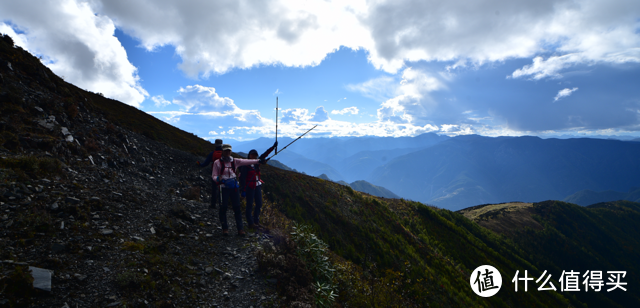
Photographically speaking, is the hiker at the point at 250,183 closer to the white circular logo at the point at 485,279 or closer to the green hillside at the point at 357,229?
the green hillside at the point at 357,229

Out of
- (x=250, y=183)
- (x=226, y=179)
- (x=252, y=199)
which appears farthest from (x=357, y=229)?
(x=226, y=179)

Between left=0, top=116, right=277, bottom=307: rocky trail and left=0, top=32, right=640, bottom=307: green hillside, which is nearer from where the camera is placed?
left=0, top=116, right=277, bottom=307: rocky trail

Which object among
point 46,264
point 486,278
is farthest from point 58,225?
point 486,278

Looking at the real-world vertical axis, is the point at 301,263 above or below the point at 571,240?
above

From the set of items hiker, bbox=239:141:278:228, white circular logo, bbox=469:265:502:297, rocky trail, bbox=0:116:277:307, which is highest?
hiker, bbox=239:141:278:228

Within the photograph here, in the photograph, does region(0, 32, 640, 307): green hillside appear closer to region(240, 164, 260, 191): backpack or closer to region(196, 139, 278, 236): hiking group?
region(196, 139, 278, 236): hiking group

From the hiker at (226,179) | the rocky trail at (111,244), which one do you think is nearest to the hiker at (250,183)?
the hiker at (226,179)

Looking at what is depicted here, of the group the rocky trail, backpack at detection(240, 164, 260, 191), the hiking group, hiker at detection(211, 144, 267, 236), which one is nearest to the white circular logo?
the rocky trail

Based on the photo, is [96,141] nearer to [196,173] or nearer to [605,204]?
[196,173]

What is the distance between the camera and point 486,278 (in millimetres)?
19312

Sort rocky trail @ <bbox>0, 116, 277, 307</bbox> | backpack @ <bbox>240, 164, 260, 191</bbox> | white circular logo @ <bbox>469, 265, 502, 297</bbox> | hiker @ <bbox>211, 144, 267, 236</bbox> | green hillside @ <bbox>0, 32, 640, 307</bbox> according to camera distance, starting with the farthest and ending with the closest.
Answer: white circular logo @ <bbox>469, 265, 502, 297</bbox> → green hillside @ <bbox>0, 32, 640, 307</bbox> → backpack @ <bbox>240, 164, 260, 191</bbox> → hiker @ <bbox>211, 144, 267, 236</bbox> → rocky trail @ <bbox>0, 116, 277, 307</bbox>

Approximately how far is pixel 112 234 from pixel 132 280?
2782mm

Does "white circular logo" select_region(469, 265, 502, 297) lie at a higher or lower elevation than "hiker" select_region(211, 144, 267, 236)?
lower

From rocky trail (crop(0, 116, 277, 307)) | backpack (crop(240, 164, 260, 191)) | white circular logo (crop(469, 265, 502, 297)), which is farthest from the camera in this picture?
white circular logo (crop(469, 265, 502, 297))
